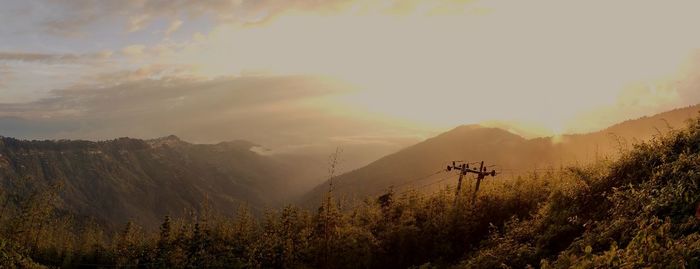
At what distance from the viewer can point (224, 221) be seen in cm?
4847

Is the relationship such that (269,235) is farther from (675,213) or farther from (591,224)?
(675,213)

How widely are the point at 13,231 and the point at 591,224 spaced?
188 ft

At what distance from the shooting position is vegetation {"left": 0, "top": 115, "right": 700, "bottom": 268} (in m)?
16.2

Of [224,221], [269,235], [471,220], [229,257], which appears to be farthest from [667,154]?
[224,221]

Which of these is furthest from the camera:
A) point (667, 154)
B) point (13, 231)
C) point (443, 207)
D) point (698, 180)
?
point (13, 231)

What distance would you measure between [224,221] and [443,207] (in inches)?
842

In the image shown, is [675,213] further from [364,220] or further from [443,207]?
[364,220]

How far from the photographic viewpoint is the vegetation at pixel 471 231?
16.2m

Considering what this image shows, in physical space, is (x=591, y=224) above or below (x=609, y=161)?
below

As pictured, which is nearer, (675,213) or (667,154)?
(675,213)

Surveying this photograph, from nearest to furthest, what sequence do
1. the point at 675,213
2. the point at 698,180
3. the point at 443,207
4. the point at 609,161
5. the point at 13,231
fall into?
the point at 675,213
the point at 698,180
the point at 609,161
the point at 443,207
the point at 13,231

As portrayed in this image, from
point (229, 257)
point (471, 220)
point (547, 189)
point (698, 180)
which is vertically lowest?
point (229, 257)

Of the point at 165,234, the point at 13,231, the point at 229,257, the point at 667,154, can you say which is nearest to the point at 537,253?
the point at 667,154

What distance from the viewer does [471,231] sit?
1448 inches
